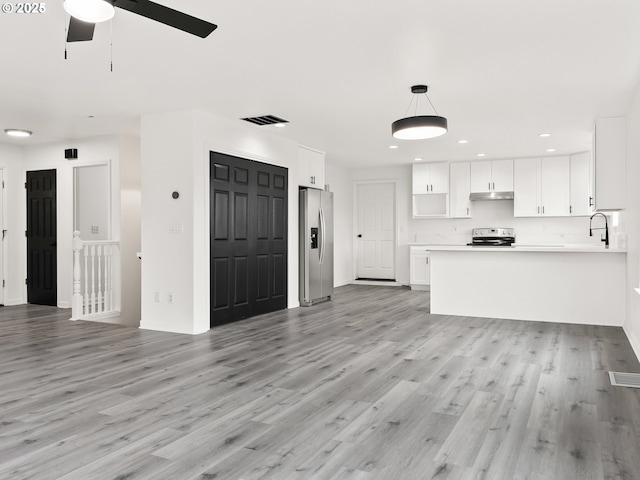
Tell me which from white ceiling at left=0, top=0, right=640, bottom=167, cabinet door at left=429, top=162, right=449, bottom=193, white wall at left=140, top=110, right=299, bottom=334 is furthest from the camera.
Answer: cabinet door at left=429, top=162, right=449, bottom=193

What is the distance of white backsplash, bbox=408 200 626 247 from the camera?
8.62 metres

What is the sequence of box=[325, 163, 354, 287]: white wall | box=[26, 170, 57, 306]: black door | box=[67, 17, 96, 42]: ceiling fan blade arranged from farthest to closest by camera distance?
box=[325, 163, 354, 287]: white wall, box=[26, 170, 57, 306]: black door, box=[67, 17, 96, 42]: ceiling fan blade

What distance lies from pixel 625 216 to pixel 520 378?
296 centimetres

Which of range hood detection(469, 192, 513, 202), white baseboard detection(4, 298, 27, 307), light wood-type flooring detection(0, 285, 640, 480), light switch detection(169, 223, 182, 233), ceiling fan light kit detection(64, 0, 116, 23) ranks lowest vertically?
light wood-type flooring detection(0, 285, 640, 480)

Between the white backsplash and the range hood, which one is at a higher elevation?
the range hood

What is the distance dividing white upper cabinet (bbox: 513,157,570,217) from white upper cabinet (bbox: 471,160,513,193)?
4.7 inches

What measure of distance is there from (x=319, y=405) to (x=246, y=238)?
3442 mm

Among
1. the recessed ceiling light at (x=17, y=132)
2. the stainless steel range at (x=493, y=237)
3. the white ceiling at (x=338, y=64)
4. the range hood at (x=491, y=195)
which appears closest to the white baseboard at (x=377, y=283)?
the stainless steel range at (x=493, y=237)

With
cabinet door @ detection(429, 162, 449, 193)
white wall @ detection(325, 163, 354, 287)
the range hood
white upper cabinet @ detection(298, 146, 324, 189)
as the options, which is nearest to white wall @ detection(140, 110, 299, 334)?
white upper cabinet @ detection(298, 146, 324, 189)

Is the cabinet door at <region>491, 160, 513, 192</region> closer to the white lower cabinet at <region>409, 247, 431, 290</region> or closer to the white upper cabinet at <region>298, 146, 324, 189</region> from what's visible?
the white lower cabinet at <region>409, 247, 431, 290</region>

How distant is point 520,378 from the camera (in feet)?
11.9

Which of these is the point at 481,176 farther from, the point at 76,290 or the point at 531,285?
the point at 76,290

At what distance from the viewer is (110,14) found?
2242 mm

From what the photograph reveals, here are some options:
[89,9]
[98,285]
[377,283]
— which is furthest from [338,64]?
[377,283]
